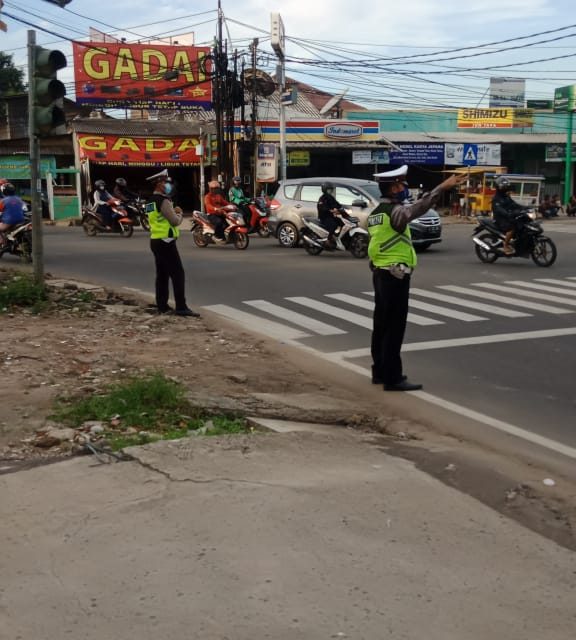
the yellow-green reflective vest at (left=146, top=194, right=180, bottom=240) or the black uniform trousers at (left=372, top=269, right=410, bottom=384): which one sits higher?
the yellow-green reflective vest at (left=146, top=194, right=180, bottom=240)

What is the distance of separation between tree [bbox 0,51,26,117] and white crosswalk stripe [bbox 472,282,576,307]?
1933 inches

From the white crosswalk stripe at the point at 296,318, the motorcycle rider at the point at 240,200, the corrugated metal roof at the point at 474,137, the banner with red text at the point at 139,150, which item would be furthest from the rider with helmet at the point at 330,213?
the corrugated metal roof at the point at 474,137

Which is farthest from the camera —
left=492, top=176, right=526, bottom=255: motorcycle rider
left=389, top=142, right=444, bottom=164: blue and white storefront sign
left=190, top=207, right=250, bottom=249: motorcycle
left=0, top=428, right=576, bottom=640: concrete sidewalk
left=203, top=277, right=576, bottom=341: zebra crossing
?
left=389, top=142, right=444, bottom=164: blue and white storefront sign

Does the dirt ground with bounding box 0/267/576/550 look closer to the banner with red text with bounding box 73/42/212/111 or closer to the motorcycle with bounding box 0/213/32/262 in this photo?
the motorcycle with bounding box 0/213/32/262

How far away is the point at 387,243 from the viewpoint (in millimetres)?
6457

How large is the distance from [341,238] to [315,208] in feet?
8.01

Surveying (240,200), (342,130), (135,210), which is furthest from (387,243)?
(342,130)

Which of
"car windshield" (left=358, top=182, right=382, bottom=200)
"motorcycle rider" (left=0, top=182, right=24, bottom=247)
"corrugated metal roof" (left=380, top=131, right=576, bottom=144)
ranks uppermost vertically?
"corrugated metal roof" (left=380, top=131, right=576, bottom=144)

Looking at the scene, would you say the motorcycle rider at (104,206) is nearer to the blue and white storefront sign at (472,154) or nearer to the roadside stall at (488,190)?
the roadside stall at (488,190)

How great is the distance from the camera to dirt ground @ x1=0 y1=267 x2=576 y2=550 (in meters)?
4.44

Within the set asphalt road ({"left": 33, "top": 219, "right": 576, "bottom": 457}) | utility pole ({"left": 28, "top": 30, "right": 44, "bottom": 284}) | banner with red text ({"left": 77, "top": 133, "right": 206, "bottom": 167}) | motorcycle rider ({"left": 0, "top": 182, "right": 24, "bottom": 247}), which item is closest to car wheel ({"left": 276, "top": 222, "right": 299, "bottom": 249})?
asphalt road ({"left": 33, "top": 219, "right": 576, "bottom": 457})

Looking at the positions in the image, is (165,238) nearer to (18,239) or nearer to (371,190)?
(18,239)

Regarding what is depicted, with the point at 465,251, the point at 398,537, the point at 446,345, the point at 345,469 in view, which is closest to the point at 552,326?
the point at 446,345

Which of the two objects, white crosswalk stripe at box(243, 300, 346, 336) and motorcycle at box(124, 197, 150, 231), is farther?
motorcycle at box(124, 197, 150, 231)
